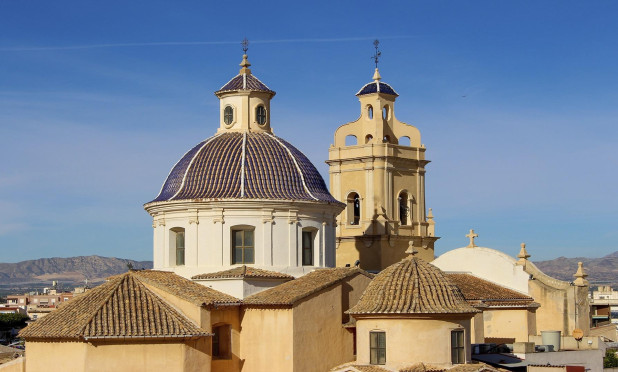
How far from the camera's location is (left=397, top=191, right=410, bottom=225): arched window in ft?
172

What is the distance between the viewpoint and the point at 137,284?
109 feet

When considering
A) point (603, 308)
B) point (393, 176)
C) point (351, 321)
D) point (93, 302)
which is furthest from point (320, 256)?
point (603, 308)

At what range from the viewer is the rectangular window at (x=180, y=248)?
38.3 metres

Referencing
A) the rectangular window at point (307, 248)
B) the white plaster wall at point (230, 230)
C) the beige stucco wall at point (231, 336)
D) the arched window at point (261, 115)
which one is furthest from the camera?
the arched window at point (261, 115)

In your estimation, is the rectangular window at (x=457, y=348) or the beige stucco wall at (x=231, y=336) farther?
the beige stucco wall at (x=231, y=336)

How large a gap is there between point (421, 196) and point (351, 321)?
1860cm

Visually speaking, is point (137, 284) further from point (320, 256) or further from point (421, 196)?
Answer: point (421, 196)

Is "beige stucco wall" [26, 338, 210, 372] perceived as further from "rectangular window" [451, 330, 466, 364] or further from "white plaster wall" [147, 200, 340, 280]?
"rectangular window" [451, 330, 466, 364]

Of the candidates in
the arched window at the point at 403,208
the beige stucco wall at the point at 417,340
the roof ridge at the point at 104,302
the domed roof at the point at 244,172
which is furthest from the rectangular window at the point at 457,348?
the arched window at the point at 403,208

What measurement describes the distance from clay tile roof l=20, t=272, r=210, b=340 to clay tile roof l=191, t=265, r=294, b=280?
134 inches

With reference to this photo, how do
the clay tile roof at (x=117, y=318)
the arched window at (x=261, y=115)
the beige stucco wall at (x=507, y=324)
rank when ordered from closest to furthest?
the clay tile roof at (x=117, y=318)
the arched window at (x=261, y=115)
the beige stucco wall at (x=507, y=324)

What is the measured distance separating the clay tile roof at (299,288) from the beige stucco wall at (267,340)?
12.5 inches

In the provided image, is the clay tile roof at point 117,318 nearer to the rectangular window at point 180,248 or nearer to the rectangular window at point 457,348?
the rectangular window at point 180,248

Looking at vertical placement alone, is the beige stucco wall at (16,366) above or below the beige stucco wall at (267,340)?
below
